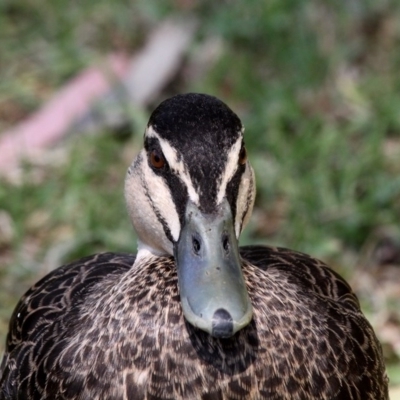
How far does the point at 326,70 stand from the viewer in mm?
5051

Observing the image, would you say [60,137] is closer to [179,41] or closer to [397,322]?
[179,41]

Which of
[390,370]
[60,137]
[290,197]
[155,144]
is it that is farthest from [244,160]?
[60,137]

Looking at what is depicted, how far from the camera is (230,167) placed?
229 centimetres

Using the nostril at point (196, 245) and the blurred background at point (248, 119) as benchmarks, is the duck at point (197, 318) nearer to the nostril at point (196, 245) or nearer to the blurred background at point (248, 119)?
the nostril at point (196, 245)

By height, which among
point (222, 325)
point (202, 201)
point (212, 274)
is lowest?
point (222, 325)

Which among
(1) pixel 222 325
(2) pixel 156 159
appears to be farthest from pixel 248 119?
(1) pixel 222 325

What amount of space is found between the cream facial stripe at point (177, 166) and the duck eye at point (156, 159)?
1.0 inches

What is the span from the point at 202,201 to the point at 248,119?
101 inches

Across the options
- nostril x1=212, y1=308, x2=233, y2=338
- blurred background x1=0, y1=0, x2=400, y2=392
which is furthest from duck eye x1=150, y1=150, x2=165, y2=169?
blurred background x1=0, y1=0, x2=400, y2=392

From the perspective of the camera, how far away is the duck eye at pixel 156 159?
2365mm

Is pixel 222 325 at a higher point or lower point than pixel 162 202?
lower

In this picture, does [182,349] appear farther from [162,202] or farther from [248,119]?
[248,119]

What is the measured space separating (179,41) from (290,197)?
1.44 meters

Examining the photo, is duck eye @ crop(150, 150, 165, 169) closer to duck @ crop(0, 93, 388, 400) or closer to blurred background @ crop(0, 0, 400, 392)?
duck @ crop(0, 93, 388, 400)
